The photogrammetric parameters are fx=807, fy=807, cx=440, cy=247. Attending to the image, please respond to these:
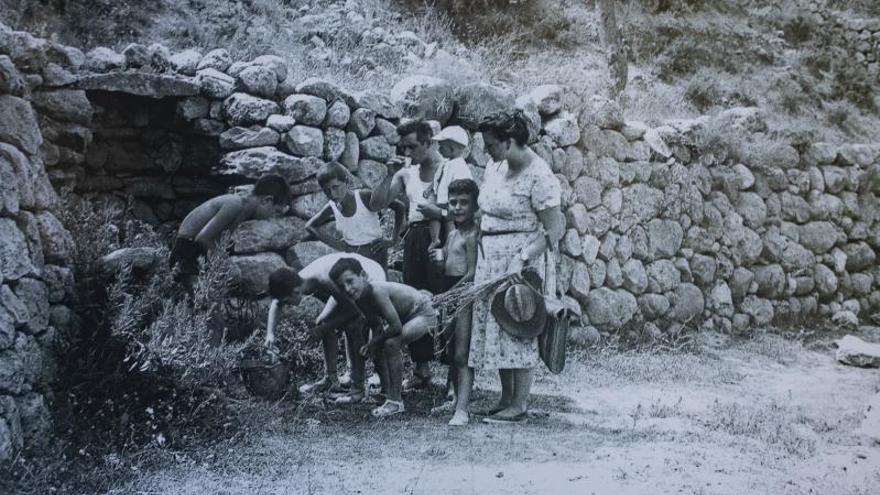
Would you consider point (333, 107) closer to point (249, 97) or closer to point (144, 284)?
point (249, 97)

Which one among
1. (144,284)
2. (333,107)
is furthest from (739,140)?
(144,284)

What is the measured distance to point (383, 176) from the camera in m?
5.47

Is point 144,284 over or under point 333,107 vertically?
under

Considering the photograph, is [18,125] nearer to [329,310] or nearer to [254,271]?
[254,271]

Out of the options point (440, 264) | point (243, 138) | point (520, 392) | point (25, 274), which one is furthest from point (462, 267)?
point (25, 274)

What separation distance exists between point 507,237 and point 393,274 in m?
1.32

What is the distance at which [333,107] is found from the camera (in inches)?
208

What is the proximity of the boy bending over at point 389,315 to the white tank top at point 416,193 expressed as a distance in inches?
28.0

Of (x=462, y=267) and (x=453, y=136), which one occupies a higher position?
(x=453, y=136)

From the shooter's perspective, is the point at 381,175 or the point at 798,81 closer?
the point at 381,175

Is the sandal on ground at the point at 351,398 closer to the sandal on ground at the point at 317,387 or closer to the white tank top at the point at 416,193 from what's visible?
the sandal on ground at the point at 317,387

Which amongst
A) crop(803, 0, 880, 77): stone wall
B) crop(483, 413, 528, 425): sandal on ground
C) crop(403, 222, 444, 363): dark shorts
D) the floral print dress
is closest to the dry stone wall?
crop(403, 222, 444, 363): dark shorts

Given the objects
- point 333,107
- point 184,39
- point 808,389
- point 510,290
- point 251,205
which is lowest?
point 808,389

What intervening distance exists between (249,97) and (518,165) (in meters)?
1.79
